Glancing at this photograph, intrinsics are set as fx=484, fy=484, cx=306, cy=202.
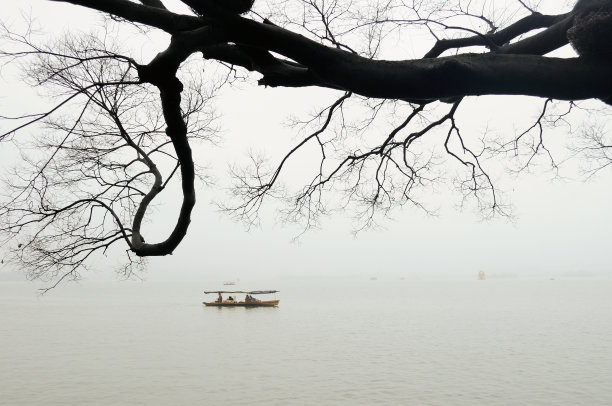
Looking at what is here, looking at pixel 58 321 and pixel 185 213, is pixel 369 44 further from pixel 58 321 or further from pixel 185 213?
pixel 58 321

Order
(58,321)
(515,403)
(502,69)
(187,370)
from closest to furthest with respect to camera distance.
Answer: (502,69)
(515,403)
(187,370)
(58,321)

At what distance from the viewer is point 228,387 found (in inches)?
856

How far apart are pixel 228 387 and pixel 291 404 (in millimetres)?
4060

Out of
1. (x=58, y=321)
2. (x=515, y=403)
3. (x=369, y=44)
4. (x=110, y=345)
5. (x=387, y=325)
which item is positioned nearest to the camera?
(x=369, y=44)

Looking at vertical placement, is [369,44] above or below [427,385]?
above

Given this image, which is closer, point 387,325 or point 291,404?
point 291,404

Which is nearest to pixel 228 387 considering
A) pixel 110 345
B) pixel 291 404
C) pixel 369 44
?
pixel 291 404

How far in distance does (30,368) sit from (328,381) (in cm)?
1619

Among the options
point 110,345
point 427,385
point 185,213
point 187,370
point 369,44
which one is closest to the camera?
point 185,213

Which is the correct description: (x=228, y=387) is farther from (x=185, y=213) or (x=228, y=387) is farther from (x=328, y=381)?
(x=185, y=213)

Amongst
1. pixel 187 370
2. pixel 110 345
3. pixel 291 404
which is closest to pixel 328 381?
pixel 291 404

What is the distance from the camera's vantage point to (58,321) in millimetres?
53562

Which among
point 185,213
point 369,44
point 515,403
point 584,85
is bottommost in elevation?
point 515,403

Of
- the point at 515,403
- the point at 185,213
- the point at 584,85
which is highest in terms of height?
the point at 584,85
